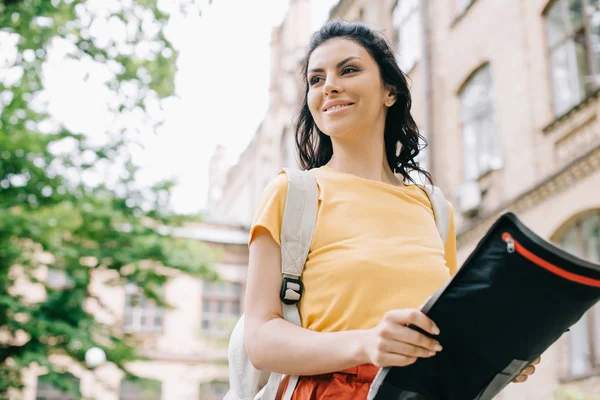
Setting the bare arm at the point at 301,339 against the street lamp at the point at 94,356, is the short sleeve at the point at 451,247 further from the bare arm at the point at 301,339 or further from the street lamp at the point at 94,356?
the street lamp at the point at 94,356

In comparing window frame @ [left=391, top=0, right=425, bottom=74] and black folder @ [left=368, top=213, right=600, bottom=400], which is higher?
window frame @ [left=391, top=0, right=425, bottom=74]

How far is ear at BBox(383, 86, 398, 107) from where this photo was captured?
2.03 m

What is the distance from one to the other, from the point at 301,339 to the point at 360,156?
1.93 feet

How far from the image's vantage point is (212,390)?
2762 centimetres

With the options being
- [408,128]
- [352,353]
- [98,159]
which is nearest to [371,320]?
[352,353]

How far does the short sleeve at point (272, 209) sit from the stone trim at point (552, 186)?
24.8 feet

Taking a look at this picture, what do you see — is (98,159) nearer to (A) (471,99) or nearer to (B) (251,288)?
(A) (471,99)

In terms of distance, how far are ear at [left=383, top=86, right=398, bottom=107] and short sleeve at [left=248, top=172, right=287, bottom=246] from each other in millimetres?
413

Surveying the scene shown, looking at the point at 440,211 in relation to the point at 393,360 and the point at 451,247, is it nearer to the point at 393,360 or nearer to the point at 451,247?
the point at 451,247

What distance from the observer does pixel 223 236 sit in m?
29.9

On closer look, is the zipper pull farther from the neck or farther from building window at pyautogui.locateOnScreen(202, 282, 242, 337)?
building window at pyautogui.locateOnScreen(202, 282, 242, 337)

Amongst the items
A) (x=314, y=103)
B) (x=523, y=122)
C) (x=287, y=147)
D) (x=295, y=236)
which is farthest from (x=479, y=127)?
(x=287, y=147)

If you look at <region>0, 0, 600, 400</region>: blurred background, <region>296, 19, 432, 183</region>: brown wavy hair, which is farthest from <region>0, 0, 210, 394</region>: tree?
<region>296, 19, 432, 183</region>: brown wavy hair

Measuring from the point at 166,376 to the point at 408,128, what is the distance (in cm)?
2678
